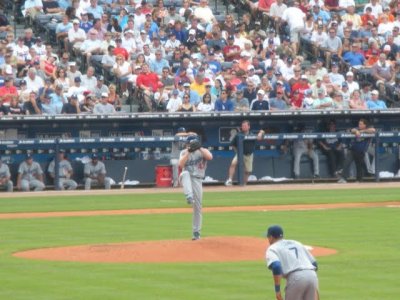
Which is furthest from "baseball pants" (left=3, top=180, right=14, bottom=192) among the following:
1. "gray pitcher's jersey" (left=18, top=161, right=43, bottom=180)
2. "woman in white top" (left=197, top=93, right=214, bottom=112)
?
"woman in white top" (left=197, top=93, right=214, bottom=112)

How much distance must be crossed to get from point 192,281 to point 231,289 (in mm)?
865

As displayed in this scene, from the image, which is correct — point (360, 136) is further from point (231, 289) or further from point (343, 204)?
point (231, 289)

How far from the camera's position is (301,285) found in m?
11.4

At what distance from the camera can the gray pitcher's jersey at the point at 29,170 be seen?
108ft

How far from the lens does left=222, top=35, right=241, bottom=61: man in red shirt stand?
3631cm

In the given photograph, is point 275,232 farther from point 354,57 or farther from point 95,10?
point 354,57

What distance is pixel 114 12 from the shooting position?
37.1 m

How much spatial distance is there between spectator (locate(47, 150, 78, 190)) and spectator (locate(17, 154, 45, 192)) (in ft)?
1.57

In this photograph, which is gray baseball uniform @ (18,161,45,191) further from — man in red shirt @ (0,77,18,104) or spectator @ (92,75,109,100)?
spectator @ (92,75,109,100)

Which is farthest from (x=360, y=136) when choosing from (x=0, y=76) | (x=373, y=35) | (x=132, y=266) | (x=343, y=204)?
(x=132, y=266)

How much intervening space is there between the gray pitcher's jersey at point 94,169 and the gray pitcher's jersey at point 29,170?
1.34 m

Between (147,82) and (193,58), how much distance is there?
6.62ft

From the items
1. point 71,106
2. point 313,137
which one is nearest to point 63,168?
point 71,106

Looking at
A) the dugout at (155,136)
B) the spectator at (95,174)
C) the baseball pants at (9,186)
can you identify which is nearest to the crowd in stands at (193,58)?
the dugout at (155,136)
